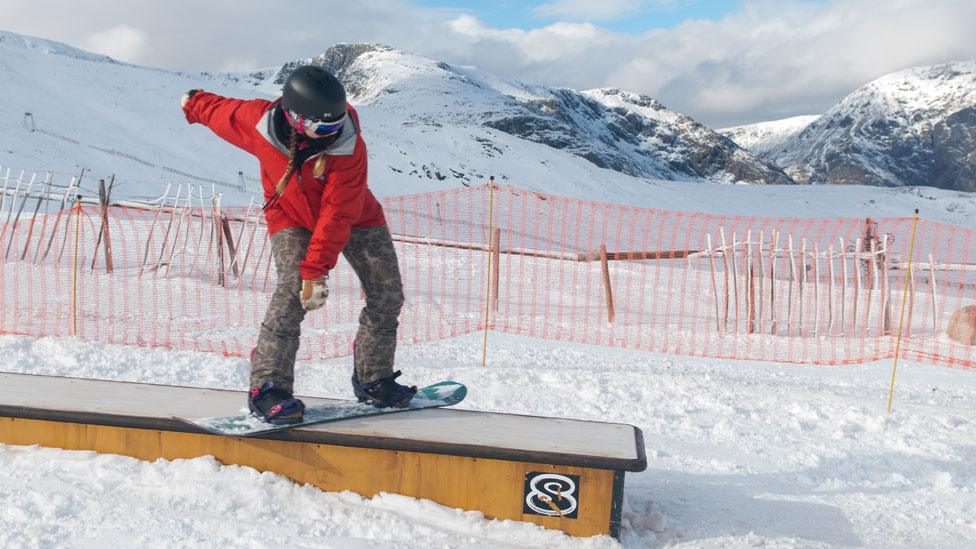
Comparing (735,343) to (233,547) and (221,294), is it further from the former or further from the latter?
(233,547)

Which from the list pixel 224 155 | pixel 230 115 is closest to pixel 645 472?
pixel 230 115

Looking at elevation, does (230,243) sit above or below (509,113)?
below

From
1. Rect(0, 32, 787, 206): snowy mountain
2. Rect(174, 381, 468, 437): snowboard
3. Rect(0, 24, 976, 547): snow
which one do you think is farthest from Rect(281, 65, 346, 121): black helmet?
Rect(0, 32, 787, 206): snowy mountain

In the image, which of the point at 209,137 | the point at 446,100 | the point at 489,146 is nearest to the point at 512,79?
the point at 446,100

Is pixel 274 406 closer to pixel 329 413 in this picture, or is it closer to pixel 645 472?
pixel 329 413

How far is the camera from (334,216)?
319 centimetres

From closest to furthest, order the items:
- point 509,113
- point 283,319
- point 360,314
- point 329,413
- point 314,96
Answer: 1. point 314,96
2. point 283,319
3. point 329,413
4. point 360,314
5. point 509,113

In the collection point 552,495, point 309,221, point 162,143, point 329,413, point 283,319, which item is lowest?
point 552,495

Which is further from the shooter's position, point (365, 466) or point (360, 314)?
point (360, 314)

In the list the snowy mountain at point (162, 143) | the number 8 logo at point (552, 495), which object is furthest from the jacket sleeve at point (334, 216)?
the snowy mountain at point (162, 143)

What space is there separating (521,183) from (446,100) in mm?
A: 42978

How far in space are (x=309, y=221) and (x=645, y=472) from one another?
233 cm

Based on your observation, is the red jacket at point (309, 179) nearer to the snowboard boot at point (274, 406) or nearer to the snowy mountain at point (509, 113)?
the snowboard boot at point (274, 406)

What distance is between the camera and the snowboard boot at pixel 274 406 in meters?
3.34
